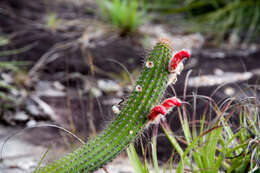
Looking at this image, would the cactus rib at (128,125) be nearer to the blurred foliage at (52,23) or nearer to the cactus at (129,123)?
the cactus at (129,123)

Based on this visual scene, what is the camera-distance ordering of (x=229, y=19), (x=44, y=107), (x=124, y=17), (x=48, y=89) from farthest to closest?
(x=229, y=19) < (x=124, y=17) < (x=48, y=89) < (x=44, y=107)

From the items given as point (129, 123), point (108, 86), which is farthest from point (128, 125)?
point (108, 86)

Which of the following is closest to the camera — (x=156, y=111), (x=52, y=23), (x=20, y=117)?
(x=156, y=111)


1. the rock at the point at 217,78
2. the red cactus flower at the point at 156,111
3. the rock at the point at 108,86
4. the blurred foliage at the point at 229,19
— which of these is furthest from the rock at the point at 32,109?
the blurred foliage at the point at 229,19

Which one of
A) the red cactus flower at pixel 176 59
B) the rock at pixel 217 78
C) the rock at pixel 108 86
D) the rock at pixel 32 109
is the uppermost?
the rock at pixel 108 86

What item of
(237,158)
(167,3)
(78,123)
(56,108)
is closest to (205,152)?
(237,158)

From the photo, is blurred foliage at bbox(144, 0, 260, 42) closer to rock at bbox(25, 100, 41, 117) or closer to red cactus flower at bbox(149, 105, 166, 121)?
rock at bbox(25, 100, 41, 117)

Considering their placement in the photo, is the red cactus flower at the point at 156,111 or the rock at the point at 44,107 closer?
the red cactus flower at the point at 156,111

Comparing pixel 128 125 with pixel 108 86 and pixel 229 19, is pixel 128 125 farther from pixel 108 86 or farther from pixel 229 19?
pixel 229 19
